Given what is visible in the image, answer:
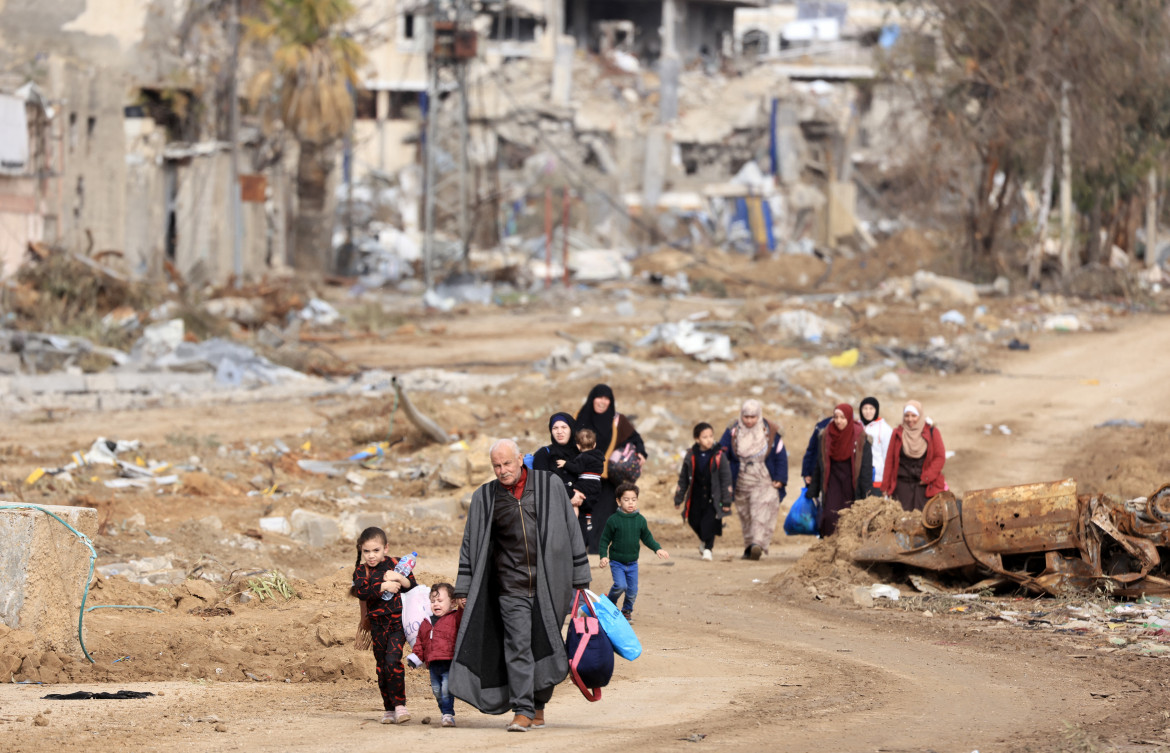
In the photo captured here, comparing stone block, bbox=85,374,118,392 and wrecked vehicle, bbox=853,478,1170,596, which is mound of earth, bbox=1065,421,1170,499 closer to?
wrecked vehicle, bbox=853,478,1170,596

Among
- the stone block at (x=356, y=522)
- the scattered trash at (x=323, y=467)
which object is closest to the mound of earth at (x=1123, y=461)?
the stone block at (x=356, y=522)

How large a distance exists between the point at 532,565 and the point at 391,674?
82cm

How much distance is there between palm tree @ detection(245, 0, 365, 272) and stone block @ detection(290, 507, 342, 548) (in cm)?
2099

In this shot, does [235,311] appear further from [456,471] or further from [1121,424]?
[1121,424]

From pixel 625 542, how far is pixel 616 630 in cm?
283

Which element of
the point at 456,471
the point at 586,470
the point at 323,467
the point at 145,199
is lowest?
the point at 323,467

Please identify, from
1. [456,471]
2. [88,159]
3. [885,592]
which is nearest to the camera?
[885,592]

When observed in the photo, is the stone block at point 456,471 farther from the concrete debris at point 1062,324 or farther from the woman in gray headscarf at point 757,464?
the concrete debris at point 1062,324

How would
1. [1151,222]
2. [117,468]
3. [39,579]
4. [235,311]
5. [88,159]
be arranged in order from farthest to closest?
[1151,222] < [235,311] < [88,159] < [117,468] < [39,579]

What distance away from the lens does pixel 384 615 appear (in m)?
6.27

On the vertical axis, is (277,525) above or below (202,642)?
below

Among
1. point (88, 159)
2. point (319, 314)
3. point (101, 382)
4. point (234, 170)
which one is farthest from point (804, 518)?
point (234, 170)

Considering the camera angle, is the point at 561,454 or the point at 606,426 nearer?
the point at 561,454

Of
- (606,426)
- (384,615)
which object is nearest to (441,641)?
(384,615)
